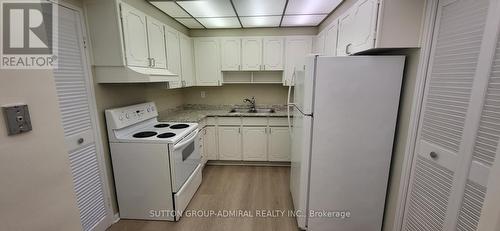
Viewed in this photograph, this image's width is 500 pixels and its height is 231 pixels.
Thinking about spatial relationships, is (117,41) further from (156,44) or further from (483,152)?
(483,152)

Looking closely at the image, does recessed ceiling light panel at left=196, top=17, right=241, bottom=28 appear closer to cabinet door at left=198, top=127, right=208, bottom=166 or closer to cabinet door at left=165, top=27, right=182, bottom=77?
cabinet door at left=165, top=27, right=182, bottom=77

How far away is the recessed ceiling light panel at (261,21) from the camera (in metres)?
2.77

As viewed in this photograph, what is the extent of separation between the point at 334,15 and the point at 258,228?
264 cm

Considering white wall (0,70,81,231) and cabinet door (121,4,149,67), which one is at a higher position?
cabinet door (121,4,149,67)

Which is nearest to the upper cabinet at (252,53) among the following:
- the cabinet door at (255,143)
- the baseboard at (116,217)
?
the cabinet door at (255,143)

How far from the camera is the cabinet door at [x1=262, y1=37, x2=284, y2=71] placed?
10.5 ft

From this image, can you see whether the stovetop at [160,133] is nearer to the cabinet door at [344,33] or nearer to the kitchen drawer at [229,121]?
the kitchen drawer at [229,121]

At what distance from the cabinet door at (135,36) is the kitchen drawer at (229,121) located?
1.41 m

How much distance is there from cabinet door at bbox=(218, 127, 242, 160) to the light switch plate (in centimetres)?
246

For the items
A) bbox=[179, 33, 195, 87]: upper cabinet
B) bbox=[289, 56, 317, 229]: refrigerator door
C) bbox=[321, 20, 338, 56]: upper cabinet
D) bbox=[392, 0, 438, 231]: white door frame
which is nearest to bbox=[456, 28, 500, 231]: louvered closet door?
bbox=[392, 0, 438, 231]: white door frame

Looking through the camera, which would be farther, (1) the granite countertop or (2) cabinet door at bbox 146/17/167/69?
(1) the granite countertop

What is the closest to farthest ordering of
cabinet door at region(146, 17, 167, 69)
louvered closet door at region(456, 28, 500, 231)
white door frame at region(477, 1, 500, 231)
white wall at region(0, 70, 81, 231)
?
white door frame at region(477, 1, 500, 231)
white wall at region(0, 70, 81, 231)
louvered closet door at region(456, 28, 500, 231)
cabinet door at region(146, 17, 167, 69)

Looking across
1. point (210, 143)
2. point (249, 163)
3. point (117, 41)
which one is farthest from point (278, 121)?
point (117, 41)

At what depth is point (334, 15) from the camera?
2.52 metres
